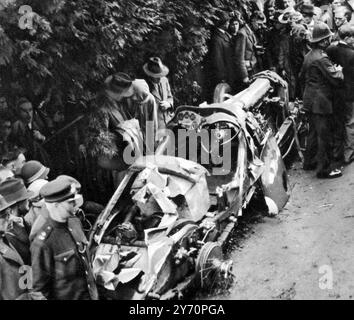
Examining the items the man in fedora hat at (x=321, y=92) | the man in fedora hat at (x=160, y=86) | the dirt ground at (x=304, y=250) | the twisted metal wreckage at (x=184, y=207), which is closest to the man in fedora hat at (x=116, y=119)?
the twisted metal wreckage at (x=184, y=207)

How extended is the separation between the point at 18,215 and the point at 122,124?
2.78 m

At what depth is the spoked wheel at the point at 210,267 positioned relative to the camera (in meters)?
6.27

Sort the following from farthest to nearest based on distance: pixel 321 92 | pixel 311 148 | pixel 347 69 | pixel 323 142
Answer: pixel 311 148 → pixel 347 69 → pixel 323 142 → pixel 321 92

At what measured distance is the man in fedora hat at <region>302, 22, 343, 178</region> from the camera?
923 centimetres

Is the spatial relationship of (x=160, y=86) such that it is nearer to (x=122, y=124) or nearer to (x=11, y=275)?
(x=122, y=124)

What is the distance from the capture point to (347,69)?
9633mm

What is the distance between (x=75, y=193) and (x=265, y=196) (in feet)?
12.6

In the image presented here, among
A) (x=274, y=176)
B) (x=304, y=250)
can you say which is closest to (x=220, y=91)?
(x=274, y=176)

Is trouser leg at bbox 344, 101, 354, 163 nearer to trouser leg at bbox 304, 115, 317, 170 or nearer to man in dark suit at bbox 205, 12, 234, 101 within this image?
trouser leg at bbox 304, 115, 317, 170

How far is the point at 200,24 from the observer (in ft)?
35.9

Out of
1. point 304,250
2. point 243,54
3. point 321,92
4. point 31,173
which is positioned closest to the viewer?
point 31,173

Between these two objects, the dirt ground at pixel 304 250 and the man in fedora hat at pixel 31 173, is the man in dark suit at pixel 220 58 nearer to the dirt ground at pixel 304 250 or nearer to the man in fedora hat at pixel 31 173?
the dirt ground at pixel 304 250

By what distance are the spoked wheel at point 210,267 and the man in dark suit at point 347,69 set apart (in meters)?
4.26

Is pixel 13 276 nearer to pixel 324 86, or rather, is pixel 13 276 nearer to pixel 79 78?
pixel 79 78
